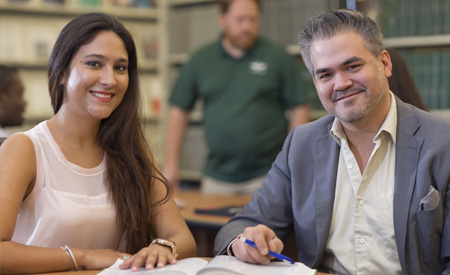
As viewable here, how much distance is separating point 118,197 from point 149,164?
17 centimetres

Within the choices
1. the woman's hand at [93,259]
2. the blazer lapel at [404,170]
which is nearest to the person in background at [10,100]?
the woman's hand at [93,259]

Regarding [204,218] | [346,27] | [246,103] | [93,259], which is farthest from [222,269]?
[246,103]

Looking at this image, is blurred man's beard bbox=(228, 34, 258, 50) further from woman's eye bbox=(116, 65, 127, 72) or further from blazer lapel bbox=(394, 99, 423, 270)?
blazer lapel bbox=(394, 99, 423, 270)

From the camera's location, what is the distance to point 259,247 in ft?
4.91

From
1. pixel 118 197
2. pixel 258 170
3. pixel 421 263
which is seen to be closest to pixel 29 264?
pixel 118 197

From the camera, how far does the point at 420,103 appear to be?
2.53 metres

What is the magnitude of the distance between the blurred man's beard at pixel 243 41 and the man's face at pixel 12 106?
1398mm

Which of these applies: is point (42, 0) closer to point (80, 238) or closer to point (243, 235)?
point (80, 238)

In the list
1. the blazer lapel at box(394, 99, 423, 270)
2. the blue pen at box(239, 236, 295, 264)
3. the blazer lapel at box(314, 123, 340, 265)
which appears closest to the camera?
the blue pen at box(239, 236, 295, 264)

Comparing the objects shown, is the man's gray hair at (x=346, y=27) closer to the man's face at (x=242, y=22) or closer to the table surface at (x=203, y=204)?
the table surface at (x=203, y=204)

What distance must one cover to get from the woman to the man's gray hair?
1.88 feet

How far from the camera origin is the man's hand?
4.91 feet

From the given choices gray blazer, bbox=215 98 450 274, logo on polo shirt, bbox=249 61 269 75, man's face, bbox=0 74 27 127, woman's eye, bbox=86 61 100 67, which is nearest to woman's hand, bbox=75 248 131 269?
gray blazer, bbox=215 98 450 274

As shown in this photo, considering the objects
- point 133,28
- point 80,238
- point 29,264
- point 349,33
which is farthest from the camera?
point 133,28
